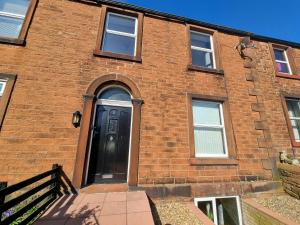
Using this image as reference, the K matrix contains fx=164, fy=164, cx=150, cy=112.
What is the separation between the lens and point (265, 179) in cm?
510

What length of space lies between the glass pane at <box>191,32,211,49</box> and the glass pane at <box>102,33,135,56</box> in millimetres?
2523

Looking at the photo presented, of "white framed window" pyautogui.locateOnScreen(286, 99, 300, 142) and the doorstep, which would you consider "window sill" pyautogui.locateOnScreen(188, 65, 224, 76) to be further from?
the doorstep

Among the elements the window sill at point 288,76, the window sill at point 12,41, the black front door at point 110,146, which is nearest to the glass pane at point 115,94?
the black front door at point 110,146

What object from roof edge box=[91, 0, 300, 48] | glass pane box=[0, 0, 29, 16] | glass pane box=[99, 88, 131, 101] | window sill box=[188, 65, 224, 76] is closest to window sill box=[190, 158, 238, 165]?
glass pane box=[99, 88, 131, 101]

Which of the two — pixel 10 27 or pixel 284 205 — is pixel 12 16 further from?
pixel 284 205

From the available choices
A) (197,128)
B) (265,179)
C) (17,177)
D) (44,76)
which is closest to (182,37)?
(197,128)

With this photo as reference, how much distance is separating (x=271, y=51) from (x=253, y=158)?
5.18m

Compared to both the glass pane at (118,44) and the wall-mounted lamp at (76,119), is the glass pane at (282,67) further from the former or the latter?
the wall-mounted lamp at (76,119)

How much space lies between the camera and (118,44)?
569cm

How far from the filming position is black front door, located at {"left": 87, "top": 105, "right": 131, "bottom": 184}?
14.4 ft

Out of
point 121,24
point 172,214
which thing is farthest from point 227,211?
point 121,24

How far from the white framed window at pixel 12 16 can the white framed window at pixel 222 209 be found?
23.3ft

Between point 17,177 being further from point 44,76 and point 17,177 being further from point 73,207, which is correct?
point 44,76

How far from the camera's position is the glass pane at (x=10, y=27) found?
15.7 feet
